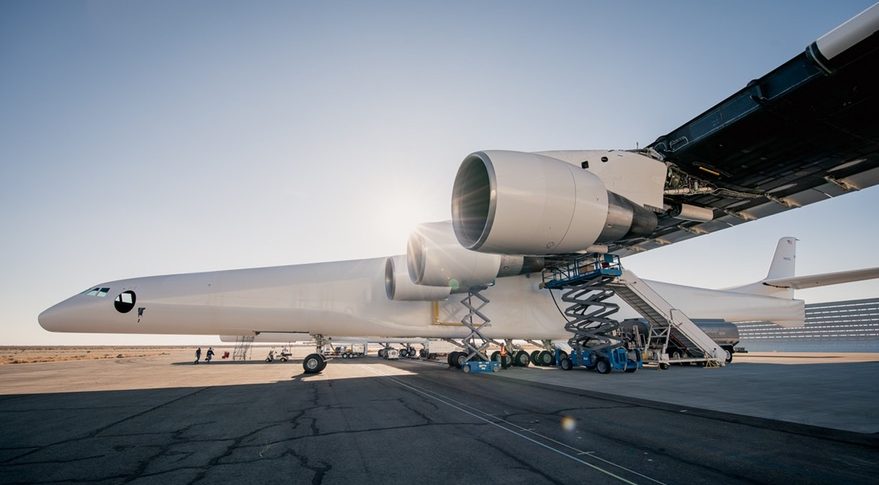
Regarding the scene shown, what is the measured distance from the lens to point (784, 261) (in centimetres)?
2747

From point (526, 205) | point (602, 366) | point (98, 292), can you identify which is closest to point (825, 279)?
point (602, 366)

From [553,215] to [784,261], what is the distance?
29735 mm

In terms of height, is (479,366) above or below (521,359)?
above

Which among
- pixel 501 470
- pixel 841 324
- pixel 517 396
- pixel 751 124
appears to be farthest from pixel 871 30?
pixel 841 324

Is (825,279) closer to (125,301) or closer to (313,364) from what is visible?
(313,364)

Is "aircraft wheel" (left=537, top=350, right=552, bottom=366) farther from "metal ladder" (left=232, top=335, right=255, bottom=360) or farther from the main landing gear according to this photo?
"metal ladder" (left=232, top=335, right=255, bottom=360)

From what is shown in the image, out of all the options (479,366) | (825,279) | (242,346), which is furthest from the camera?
(242,346)

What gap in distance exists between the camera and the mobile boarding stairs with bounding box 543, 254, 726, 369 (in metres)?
16.4

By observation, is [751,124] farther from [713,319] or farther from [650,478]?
[713,319]

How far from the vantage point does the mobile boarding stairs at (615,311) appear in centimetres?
1638

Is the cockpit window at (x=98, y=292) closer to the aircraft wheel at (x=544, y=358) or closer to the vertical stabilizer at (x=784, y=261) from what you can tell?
the aircraft wheel at (x=544, y=358)

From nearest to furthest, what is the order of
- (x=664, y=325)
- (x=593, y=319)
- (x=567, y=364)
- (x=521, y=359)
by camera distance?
1. (x=593, y=319)
2. (x=567, y=364)
3. (x=664, y=325)
4. (x=521, y=359)

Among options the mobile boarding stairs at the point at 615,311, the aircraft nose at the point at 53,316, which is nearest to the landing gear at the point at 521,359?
the mobile boarding stairs at the point at 615,311

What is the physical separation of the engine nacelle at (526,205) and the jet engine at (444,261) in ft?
17.6
